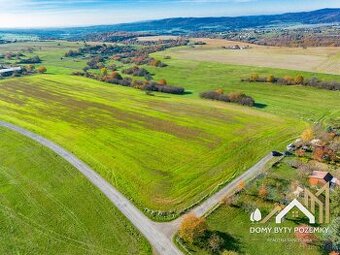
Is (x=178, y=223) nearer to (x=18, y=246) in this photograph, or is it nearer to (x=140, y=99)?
(x=18, y=246)

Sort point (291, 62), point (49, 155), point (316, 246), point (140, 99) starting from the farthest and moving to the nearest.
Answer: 1. point (291, 62)
2. point (140, 99)
3. point (49, 155)
4. point (316, 246)

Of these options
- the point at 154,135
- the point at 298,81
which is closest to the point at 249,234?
the point at 154,135

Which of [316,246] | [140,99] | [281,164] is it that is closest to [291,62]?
[140,99]

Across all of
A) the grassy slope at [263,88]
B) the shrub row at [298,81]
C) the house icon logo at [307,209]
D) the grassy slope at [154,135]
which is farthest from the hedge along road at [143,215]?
the shrub row at [298,81]

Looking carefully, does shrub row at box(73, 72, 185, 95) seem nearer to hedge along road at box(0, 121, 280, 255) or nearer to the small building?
hedge along road at box(0, 121, 280, 255)

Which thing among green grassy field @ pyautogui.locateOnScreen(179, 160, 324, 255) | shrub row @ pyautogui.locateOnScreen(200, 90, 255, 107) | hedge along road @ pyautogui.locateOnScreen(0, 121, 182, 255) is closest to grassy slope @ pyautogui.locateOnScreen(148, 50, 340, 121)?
shrub row @ pyautogui.locateOnScreen(200, 90, 255, 107)

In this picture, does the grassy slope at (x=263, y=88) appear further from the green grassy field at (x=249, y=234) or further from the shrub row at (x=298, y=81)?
the green grassy field at (x=249, y=234)
